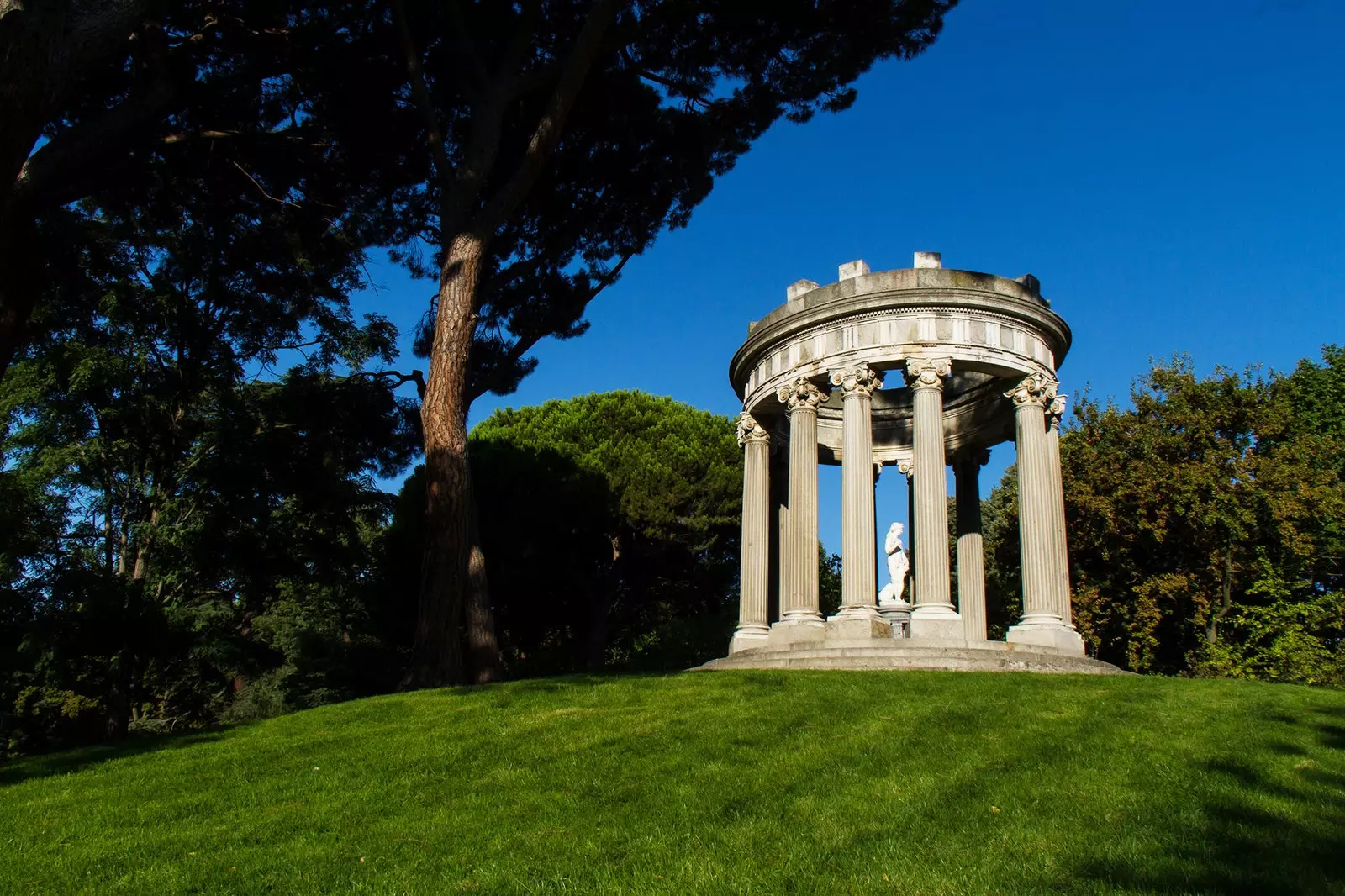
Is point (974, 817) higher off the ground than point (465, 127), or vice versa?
point (465, 127)

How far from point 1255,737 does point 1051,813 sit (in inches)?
172

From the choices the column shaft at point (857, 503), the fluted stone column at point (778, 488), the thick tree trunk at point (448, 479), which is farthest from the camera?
the fluted stone column at point (778, 488)

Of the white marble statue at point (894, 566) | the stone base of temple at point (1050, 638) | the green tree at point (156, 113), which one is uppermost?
the green tree at point (156, 113)

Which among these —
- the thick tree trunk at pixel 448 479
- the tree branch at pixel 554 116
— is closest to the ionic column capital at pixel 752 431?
the thick tree trunk at pixel 448 479

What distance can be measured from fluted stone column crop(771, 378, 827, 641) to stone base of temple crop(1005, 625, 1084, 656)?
13.5ft

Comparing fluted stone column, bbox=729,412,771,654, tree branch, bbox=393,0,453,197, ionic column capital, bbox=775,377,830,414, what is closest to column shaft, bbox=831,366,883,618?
ionic column capital, bbox=775,377,830,414

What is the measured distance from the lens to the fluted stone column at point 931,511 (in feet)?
65.1

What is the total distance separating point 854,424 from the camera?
851 inches

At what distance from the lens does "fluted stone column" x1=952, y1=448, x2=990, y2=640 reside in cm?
2470

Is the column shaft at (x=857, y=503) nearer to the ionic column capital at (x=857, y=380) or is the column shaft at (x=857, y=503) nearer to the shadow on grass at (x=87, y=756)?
the ionic column capital at (x=857, y=380)

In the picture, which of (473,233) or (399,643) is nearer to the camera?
(473,233)

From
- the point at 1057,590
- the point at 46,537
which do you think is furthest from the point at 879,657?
the point at 46,537

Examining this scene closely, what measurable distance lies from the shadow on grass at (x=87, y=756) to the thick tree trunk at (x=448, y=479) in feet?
13.4

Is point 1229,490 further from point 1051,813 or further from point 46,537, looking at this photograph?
point 46,537
